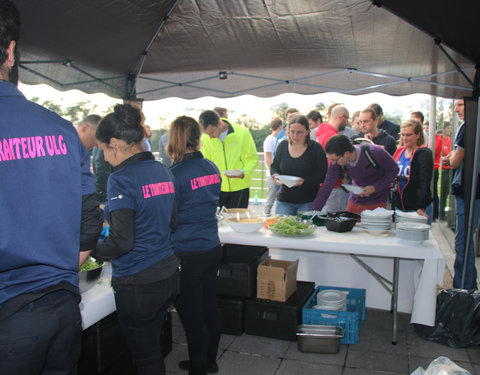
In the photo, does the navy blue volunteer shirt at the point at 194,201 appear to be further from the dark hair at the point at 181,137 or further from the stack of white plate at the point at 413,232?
the stack of white plate at the point at 413,232

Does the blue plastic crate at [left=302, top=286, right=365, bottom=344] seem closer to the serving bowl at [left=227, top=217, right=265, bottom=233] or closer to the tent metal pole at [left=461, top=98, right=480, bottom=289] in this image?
the serving bowl at [left=227, top=217, right=265, bottom=233]

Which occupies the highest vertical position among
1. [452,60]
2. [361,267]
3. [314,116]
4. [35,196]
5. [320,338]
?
[452,60]

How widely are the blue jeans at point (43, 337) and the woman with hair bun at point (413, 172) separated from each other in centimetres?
285

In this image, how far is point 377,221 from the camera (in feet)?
9.18

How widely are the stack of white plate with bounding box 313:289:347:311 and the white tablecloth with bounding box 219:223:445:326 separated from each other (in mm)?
324

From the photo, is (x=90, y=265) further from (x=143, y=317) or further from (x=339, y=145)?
(x=339, y=145)

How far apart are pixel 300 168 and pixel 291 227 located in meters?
0.89

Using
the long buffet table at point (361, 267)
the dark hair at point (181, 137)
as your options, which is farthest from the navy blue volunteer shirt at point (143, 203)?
the dark hair at point (181, 137)

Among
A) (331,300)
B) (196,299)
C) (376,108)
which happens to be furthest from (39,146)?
(376,108)

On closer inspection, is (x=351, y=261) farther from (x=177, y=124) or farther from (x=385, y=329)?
(x=177, y=124)

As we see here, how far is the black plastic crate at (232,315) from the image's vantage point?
2965 millimetres

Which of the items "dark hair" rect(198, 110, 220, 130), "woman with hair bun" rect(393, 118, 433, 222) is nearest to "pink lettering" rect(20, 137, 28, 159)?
"dark hair" rect(198, 110, 220, 130)

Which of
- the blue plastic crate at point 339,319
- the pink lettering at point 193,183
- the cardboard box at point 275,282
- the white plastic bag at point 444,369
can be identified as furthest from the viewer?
the cardboard box at point 275,282

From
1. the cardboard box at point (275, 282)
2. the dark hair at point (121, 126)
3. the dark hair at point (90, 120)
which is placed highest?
the dark hair at point (90, 120)
